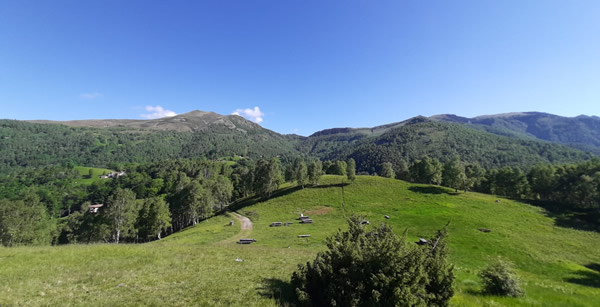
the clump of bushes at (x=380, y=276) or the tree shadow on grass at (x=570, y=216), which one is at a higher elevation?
the clump of bushes at (x=380, y=276)

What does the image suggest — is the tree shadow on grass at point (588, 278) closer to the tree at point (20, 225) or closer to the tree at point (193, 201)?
the tree at point (193, 201)

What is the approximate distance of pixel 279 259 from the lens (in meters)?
25.7

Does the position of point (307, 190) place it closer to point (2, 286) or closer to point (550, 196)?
point (2, 286)

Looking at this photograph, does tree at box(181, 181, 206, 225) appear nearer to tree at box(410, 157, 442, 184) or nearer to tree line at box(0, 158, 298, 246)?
tree line at box(0, 158, 298, 246)

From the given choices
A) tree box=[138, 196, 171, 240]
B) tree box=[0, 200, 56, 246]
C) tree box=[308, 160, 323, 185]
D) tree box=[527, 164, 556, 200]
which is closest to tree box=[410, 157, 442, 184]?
tree box=[527, 164, 556, 200]

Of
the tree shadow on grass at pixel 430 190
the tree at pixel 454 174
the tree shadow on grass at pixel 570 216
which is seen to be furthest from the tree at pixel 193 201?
the tree shadow on grass at pixel 570 216

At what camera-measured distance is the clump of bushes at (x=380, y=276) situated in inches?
401

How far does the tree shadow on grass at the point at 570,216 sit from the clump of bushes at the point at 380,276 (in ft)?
243

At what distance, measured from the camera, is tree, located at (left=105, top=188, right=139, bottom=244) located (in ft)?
205

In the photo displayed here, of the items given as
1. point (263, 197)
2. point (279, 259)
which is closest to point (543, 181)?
point (263, 197)

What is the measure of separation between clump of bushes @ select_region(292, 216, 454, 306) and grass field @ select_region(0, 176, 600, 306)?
85.8 inches

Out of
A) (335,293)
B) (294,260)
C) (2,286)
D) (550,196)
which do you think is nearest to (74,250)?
(2,286)

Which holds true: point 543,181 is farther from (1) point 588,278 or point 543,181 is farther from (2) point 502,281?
(2) point 502,281

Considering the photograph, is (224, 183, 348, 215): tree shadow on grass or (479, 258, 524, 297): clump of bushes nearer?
(479, 258, 524, 297): clump of bushes
